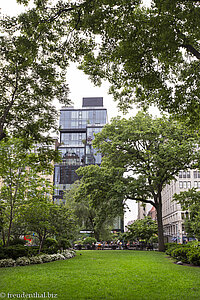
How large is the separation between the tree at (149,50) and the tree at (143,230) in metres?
22.5

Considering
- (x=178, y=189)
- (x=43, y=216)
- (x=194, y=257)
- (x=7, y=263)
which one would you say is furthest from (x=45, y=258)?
(x=178, y=189)

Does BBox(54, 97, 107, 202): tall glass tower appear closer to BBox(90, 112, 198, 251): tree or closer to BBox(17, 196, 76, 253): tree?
BBox(90, 112, 198, 251): tree

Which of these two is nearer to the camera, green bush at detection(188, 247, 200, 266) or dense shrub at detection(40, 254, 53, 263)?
green bush at detection(188, 247, 200, 266)

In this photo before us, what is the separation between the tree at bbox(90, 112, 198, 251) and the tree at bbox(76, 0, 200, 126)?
11547 mm

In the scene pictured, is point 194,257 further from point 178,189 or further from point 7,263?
point 178,189

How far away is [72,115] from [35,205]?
3937 inches

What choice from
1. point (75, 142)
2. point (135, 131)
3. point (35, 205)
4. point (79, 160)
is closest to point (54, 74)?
point (35, 205)

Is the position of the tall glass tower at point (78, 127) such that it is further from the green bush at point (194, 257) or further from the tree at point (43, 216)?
the green bush at point (194, 257)

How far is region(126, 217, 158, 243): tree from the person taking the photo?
30516 millimetres

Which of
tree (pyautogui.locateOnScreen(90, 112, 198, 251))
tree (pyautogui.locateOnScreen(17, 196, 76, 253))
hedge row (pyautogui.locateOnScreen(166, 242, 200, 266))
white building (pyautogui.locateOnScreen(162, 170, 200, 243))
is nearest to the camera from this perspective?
hedge row (pyautogui.locateOnScreen(166, 242, 200, 266))

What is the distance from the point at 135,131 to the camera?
77.4ft

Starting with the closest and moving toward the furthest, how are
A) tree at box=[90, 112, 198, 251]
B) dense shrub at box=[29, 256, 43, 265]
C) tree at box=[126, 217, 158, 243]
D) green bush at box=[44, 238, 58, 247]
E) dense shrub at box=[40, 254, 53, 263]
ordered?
dense shrub at box=[29, 256, 43, 265] → dense shrub at box=[40, 254, 53, 263] → green bush at box=[44, 238, 58, 247] → tree at box=[90, 112, 198, 251] → tree at box=[126, 217, 158, 243]

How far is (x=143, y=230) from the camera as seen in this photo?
30.6 meters

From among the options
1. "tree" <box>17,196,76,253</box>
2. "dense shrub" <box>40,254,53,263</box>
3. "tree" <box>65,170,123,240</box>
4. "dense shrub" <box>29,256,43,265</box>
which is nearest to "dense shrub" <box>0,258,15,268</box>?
"dense shrub" <box>29,256,43,265</box>
